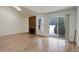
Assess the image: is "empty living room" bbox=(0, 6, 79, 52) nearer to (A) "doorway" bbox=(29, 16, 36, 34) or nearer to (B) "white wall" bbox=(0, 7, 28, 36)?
(B) "white wall" bbox=(0, 7, 28, 36)

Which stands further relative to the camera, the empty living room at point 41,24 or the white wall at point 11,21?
the white wall at point 11,21

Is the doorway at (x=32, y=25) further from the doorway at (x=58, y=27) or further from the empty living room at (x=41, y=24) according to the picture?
the doorway at (x=58, y=27)

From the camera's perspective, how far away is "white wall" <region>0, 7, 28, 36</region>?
765 centimetres

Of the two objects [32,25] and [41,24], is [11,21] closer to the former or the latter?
[41,24]

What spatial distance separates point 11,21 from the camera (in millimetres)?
8086

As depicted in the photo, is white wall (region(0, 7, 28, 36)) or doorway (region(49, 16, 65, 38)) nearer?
doorway (region(49, 16, 65, 38))

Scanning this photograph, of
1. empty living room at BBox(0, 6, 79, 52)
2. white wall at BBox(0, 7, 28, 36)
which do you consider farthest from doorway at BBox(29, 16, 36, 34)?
white wall at BBox(0, 7, 28, 36)

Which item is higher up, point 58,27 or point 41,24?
point 41,24

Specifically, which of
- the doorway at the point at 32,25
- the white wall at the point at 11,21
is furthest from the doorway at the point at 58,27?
the doorway at the point at 32,25

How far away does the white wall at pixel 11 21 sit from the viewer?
25.1 ft

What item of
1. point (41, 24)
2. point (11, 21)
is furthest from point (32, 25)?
point (11, 21)
